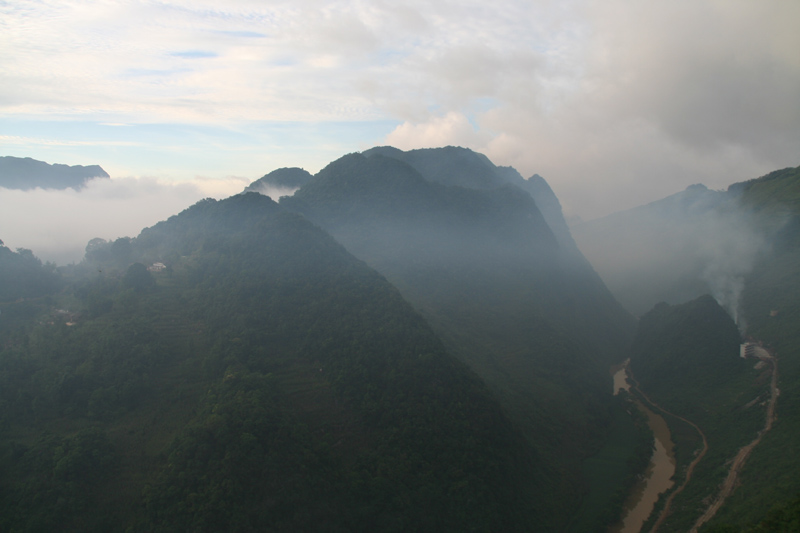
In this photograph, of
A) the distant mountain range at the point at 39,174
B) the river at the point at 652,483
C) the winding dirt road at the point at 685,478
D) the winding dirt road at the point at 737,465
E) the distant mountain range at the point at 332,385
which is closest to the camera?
the distant mountain range at the point at 332,385

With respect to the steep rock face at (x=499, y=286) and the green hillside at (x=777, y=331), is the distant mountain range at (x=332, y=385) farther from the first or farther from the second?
the steep rock face at (x=499, y=286)

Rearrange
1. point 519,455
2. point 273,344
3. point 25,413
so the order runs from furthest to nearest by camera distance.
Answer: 1. point 273,344
2. point 519,455
3. point 25,413

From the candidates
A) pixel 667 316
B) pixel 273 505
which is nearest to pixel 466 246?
pixel 667 316

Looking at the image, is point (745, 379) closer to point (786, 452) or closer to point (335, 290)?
point (786, 452)

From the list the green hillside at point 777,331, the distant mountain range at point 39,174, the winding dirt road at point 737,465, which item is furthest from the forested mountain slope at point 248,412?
the distant mountain range at point 39,174

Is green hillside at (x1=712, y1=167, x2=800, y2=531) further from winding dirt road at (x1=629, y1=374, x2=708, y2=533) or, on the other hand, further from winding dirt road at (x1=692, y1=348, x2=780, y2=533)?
winding dirt road at (x1=629, y1=374, x2=708, y2=533)

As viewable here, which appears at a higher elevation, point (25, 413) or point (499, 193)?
point (499, 193)
